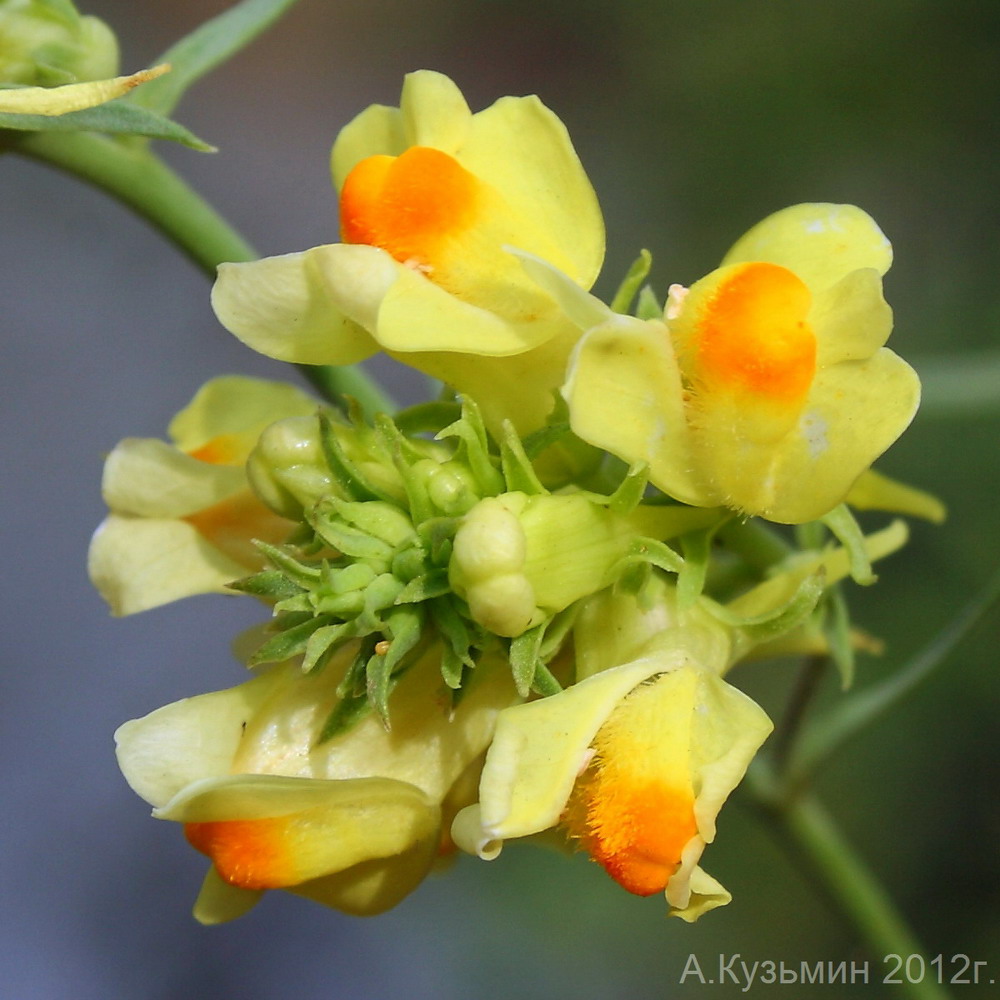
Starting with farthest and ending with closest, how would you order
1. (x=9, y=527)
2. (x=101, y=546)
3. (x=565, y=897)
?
(x=9, y=527) → (x=565, y=897) → (x=101, y=546)

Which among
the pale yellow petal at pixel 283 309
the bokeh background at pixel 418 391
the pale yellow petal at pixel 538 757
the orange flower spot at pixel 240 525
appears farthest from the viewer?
the bokeh background at pixel 418 391

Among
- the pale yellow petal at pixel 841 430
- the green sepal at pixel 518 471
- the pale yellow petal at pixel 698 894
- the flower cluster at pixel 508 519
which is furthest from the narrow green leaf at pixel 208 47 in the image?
the pale yellow petal at pixel 698 894

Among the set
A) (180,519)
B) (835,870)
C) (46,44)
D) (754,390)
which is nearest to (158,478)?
(180,519)

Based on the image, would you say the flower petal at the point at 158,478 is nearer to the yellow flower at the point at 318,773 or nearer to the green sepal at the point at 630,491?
the yellow flower at the point at 318,773

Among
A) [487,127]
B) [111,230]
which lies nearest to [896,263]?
[111,230]

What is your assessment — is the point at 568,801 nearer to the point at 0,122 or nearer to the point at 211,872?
the point at 211,872

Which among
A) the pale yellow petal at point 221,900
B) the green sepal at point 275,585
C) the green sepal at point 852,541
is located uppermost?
the green sepal at point 275,585

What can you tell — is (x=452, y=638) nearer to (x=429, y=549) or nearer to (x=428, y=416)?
(x=429, y=549)
